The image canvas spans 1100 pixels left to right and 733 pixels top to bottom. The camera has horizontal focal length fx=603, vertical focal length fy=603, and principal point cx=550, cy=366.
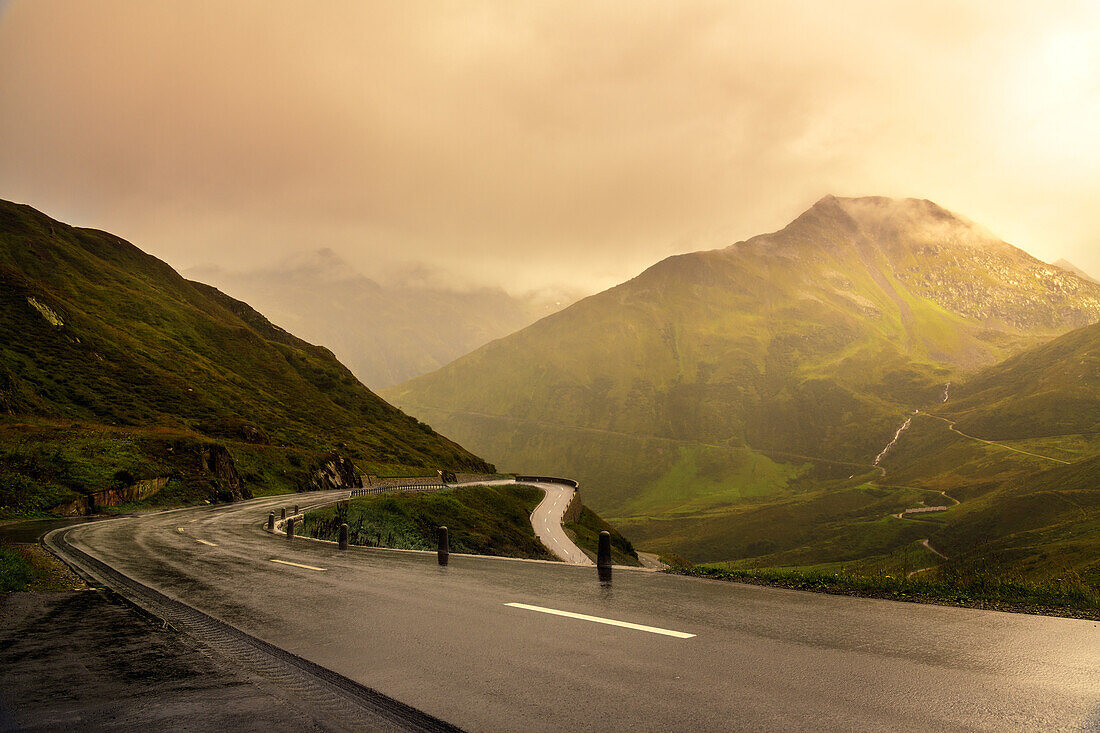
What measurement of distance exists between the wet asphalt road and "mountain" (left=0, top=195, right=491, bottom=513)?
40.2 meters

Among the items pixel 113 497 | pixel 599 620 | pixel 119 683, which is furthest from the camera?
pixel 113 497

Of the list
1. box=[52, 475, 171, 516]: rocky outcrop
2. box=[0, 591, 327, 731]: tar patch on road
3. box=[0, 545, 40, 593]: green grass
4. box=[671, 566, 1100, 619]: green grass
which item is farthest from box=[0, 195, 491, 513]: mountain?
box=[671, 566, 1100, 619]: green grass

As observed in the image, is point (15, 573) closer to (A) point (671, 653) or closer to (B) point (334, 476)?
(A) point (671, 653)

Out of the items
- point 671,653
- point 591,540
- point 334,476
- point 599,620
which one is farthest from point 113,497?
point 671,653

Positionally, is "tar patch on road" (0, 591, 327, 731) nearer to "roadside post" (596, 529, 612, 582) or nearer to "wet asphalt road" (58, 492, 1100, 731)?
"wet asphalt road" (58, 492, 1100, 731)

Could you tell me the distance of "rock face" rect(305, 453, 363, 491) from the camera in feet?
245

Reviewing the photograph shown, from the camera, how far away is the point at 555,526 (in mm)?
63500

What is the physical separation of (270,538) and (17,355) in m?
71.6

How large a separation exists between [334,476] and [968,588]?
7684cm

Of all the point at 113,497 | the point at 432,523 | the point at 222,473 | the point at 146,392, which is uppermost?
the point at 146,392

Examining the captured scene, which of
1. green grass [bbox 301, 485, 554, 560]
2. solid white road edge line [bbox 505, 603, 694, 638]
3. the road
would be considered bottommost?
the road

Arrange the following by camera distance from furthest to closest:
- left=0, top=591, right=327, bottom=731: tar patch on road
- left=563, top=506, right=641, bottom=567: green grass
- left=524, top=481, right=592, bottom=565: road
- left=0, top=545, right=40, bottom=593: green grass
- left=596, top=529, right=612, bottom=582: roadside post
→ 1. left=563, top=506, right=641, bottom=567: green grass
2. left=524, top=481, right=592, bottom=565: road
3. left=596, top=529, right=612, bottom=582: roadside post
4. left=0, top=545, right=40, bottom=593: green grass
5. left=0, top=591, right=327, bottom=731: tar patch on road

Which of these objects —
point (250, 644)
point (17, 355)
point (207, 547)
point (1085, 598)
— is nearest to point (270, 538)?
point (207, 547)

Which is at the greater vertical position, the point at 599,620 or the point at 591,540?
the point at 599,620
